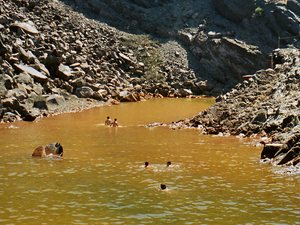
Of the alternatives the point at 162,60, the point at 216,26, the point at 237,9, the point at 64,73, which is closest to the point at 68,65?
the point at 64,73

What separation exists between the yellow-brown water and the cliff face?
46083 millimetres

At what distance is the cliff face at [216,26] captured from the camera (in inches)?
3570

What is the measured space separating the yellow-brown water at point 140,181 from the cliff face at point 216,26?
46.1 metres

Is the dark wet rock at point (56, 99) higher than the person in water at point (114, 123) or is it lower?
higher

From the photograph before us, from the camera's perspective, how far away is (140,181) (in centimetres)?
2822

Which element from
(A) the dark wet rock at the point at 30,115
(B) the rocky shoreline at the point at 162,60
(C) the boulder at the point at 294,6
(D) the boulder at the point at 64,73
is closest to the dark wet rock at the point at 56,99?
(B) the rocky shoreline at the point at 162,60

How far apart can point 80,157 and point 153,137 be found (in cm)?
1050

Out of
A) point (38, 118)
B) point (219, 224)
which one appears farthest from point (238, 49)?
point (219, 224)

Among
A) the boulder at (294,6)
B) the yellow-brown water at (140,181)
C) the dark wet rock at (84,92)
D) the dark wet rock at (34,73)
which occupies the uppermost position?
the boulder at (294,6)

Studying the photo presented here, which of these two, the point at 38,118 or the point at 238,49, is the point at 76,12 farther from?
the point at 38,118

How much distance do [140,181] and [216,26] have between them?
7312 centimetres

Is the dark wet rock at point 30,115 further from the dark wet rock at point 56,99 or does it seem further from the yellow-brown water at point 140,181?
the yellow-brown water at point 140,181

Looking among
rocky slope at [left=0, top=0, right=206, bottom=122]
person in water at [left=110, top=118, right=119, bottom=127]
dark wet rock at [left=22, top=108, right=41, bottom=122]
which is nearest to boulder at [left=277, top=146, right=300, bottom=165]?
Result: person in water at [left=110, top=118, right=119, bottom=127]

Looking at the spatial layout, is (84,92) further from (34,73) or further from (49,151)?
(49,151)
